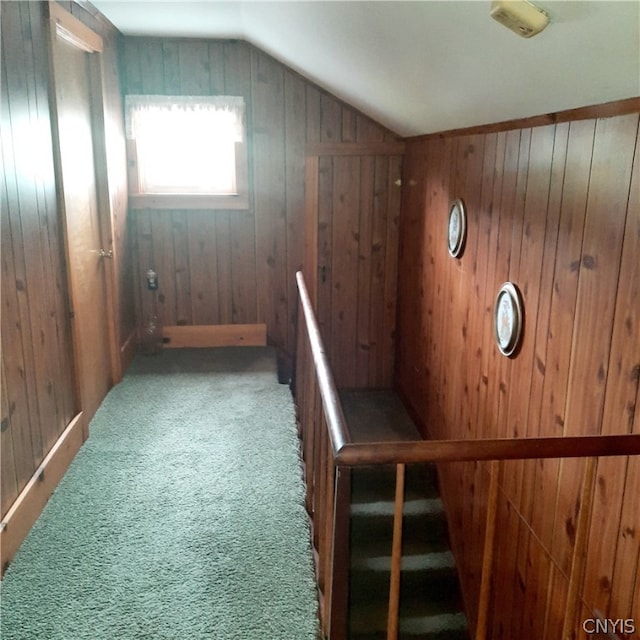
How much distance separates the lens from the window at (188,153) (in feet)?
14.5

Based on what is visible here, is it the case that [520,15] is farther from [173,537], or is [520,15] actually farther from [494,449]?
[173,537]

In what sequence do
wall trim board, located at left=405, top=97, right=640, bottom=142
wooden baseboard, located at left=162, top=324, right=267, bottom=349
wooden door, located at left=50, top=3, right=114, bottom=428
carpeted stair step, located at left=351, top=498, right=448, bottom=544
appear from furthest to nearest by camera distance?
wooden baseboard, located at left=162, top=324, right=267, bottom=349 → carpeted stair step, located at left=351, top=498, right=448, bottom=544 → wooden door, located at left=50, top=3, right=114, bottom=428 → wall trim board, located at left=405, top=97, right=640, bottom=142

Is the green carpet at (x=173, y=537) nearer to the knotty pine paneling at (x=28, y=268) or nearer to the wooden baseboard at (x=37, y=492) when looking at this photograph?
the wooden baseboard at (x=37, y=492)

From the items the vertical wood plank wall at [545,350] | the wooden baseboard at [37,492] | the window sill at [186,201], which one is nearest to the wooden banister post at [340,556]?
the vertical wood plank wall at [545,350]

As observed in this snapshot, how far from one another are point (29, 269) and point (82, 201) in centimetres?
96

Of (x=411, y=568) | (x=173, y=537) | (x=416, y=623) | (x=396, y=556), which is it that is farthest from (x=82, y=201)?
(x=416, y=623)

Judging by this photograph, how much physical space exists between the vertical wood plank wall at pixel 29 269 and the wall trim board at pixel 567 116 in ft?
6.31

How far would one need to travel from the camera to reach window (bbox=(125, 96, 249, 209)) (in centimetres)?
441

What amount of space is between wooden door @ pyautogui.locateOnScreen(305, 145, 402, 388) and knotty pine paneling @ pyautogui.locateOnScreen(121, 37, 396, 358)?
6.0 inches

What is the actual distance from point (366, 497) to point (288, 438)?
1549mm

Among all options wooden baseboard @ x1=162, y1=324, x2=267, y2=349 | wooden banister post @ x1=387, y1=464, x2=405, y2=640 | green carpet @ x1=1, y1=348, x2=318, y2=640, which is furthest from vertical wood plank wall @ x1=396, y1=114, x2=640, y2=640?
wooden baseboard @ x1=162, y1=324, x2=267, y2=349

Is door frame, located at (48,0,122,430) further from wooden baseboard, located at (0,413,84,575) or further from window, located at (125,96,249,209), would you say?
window, located at (125,96,249,209)

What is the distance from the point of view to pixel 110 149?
12.5 feet

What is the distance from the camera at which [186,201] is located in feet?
14.8
